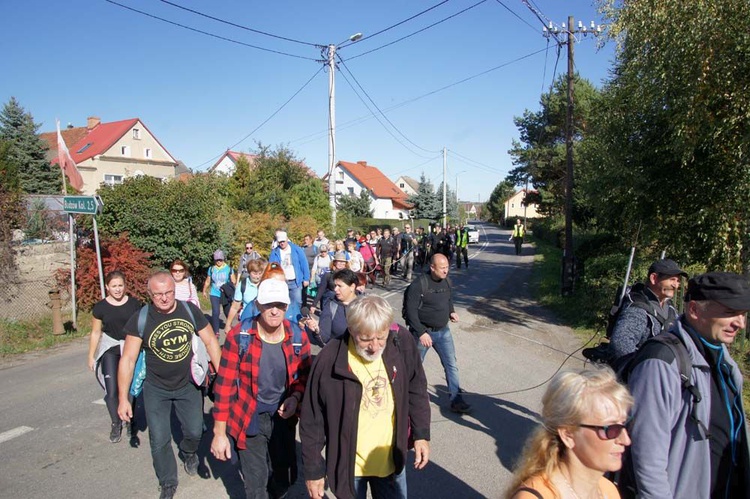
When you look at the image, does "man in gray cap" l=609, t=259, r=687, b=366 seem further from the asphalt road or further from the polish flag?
the polish flag

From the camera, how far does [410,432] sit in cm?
305

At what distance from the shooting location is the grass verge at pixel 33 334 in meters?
9.23

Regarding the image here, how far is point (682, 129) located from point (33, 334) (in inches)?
472

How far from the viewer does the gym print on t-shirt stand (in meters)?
3.91

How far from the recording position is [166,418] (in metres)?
3.98

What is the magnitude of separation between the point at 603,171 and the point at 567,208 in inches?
178

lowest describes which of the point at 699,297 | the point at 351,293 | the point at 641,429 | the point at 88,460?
the point at 88,460

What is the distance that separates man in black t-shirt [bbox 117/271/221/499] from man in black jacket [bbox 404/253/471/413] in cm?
224

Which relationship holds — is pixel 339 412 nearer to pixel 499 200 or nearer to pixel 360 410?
pixel 360 410

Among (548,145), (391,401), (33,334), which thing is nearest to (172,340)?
(391,401)

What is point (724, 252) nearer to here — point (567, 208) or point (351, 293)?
point (351, 293)

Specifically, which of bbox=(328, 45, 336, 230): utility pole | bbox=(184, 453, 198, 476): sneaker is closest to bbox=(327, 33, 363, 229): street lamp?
bbox=(328, 45, 336, 230): utility pole

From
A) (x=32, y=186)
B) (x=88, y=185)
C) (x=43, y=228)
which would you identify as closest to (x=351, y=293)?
(x=43, y=228)

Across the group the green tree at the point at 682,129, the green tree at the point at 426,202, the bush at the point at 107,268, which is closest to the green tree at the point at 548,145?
the green tree at the point at 426,202
